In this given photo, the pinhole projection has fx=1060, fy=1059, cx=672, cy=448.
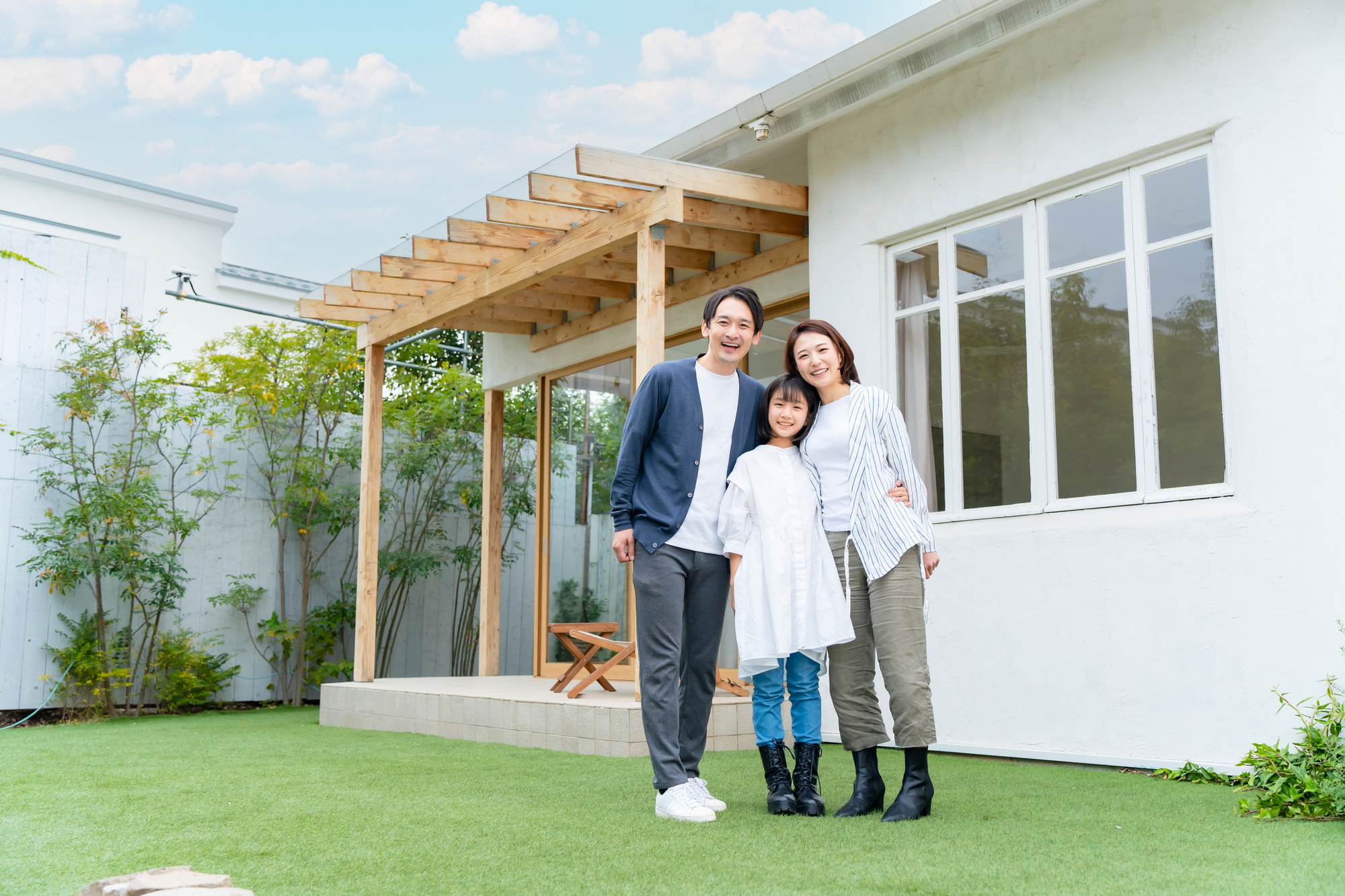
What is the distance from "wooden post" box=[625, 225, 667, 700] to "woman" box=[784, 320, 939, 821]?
1812mm

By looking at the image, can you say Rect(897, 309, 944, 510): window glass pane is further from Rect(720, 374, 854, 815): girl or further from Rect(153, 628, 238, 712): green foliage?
Rect(153, 628, 238, 712): green foliage

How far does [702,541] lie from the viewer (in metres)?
3.09

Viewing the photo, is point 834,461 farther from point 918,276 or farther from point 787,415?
point 918,276

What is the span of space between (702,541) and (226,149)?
99.8ft

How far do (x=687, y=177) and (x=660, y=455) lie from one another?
247 centimetres

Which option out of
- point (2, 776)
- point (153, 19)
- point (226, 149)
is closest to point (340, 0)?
point (153, 19)

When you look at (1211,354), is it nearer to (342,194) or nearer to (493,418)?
→ (493,418)

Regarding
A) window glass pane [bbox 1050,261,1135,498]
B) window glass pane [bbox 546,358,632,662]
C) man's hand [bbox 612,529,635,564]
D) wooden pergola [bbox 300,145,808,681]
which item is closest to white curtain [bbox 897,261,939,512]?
window glass pane [bbox 1050,261,1135,498]

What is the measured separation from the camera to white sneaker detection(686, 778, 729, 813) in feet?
9.67

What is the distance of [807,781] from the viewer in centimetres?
298

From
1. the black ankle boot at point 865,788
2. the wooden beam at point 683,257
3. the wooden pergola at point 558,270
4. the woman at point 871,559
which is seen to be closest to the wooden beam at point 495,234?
the wooden pergola at point 558,270

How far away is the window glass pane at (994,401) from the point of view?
4.64 m

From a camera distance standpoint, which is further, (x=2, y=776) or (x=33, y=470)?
(x=33, y=470)

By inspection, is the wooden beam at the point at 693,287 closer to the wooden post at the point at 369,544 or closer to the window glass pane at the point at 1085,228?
the wooden post at the point at 369,544
